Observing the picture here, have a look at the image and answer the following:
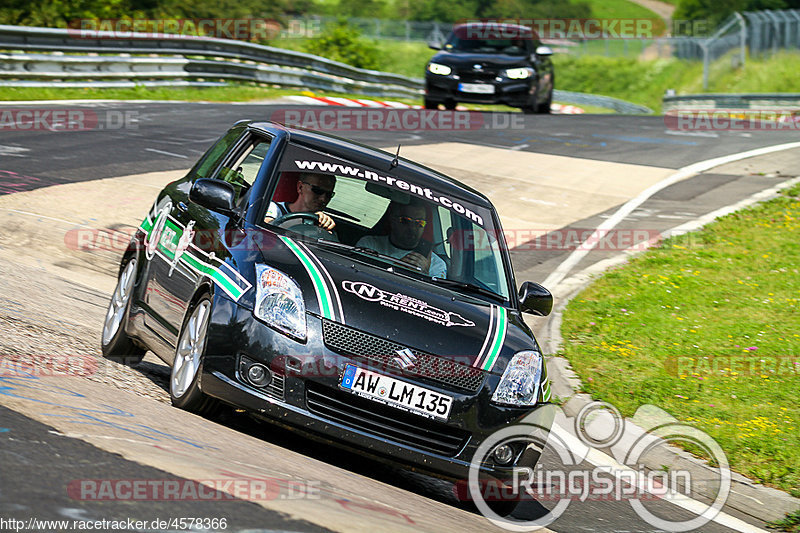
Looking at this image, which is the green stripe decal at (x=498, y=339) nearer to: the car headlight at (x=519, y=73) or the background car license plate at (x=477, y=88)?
the background car license plate at (x=477, y=88)

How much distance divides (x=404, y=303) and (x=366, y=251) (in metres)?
0.77

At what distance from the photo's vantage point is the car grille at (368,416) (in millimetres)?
5133

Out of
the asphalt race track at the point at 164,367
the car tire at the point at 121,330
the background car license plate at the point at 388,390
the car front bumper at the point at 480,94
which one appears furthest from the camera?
the car front bumper at the point at 480,94

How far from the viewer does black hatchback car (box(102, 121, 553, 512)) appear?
5152mm

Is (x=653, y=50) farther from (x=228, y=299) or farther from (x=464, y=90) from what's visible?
(x=228, y=299)

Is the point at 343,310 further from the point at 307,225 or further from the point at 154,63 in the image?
the point at 154,63

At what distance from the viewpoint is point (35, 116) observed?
56.9 ft

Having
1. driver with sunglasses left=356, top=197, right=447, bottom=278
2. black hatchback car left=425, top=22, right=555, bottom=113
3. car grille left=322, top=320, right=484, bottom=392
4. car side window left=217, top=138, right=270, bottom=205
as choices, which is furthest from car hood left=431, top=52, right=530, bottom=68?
car grille left=322, top=320, right=484, bottom=392

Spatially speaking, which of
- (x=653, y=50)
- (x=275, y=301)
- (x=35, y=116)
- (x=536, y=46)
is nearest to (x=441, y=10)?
(x=653, y=50)

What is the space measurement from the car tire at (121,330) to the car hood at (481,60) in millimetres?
16052

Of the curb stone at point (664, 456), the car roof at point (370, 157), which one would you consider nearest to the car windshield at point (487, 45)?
the curb stone at point (664, 456)

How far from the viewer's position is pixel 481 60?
22.4m

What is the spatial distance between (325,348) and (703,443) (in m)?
3.26

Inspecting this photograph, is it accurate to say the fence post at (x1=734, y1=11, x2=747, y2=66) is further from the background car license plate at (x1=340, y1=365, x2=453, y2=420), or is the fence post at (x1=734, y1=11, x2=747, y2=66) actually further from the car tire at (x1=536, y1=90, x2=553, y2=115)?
the background car license plate at (x1=340, y1=365, x2=453, y2=420)
